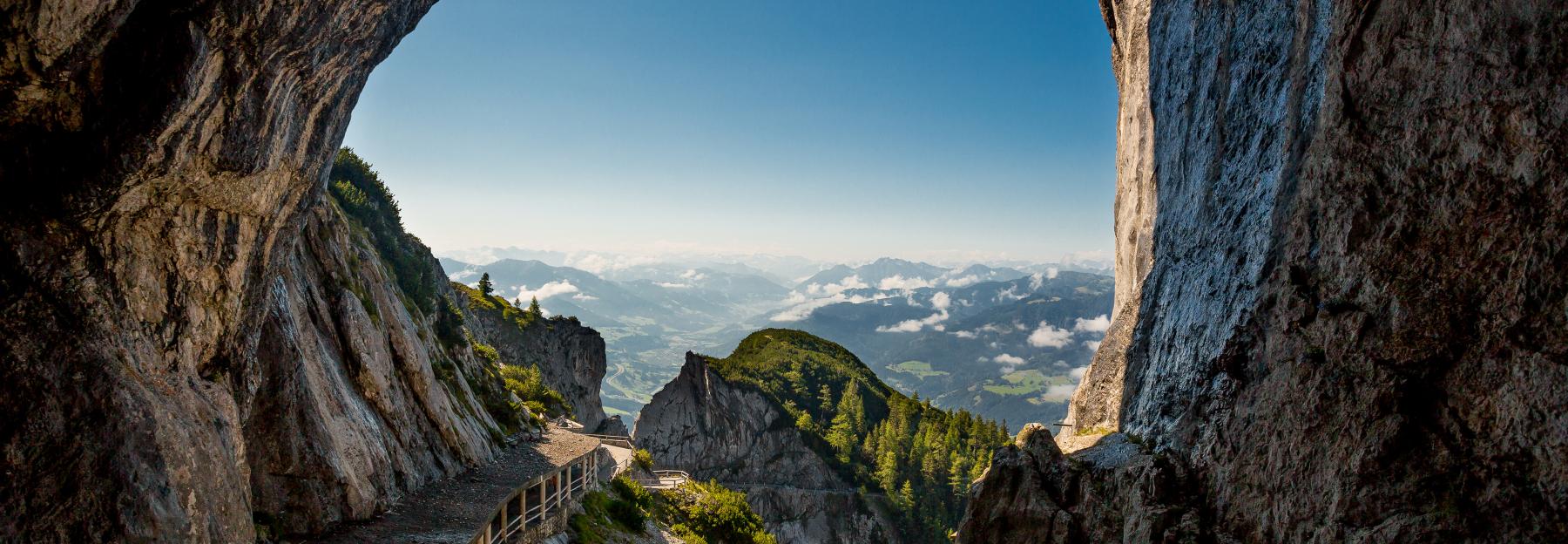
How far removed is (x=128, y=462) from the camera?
31.7 feet

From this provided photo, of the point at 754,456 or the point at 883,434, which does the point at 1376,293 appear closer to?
the point at 754,456

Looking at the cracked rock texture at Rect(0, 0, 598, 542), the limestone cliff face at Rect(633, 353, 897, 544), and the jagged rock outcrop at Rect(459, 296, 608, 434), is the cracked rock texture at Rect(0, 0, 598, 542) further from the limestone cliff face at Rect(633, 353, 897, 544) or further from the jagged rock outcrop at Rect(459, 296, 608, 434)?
the limestone cliff face at Rect(633, 353, 897, 544)

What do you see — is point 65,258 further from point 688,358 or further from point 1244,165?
point 688,358

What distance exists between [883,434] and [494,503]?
8981 centimetres

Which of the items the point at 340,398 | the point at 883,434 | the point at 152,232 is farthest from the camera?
the point at 883,434

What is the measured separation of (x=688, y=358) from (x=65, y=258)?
Answer: 3754 inches

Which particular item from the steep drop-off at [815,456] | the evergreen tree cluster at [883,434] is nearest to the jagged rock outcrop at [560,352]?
the steep drop-off at [815,456]

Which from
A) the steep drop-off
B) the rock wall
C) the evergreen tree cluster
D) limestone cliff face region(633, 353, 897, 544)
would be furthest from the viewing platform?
the evergreen tree cluster

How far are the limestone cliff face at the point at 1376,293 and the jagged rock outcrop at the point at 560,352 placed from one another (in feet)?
207

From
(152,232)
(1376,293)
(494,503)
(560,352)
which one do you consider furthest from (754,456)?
(152,232)

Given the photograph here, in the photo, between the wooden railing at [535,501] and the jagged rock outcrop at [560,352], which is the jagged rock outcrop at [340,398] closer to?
the wooden railing at [535,501]

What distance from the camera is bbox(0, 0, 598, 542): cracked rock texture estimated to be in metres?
9.12

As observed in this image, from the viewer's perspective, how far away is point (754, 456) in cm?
10075

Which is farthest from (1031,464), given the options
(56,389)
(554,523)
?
(56,389)
